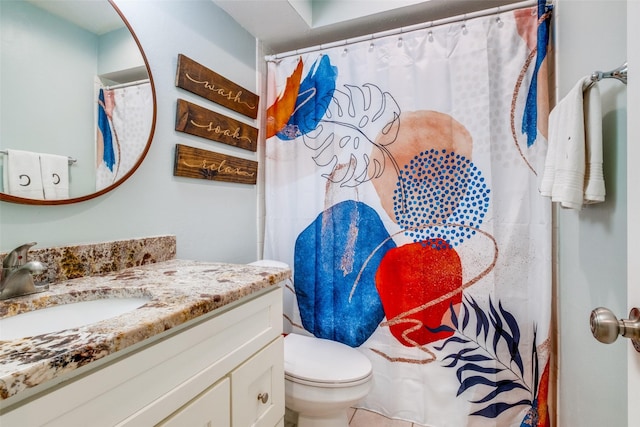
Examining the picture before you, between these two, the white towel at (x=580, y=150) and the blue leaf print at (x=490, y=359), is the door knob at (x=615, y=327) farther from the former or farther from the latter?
the blue leaf print at (x=490, y=359)

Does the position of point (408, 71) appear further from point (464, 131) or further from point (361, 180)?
point (361, 180)

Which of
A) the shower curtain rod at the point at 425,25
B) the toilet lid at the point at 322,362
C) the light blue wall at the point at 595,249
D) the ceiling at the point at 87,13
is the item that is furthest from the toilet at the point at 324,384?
the shower curtain rod at the point at 425,25

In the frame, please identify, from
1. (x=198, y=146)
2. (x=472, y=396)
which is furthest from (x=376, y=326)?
(x=198, y=146)

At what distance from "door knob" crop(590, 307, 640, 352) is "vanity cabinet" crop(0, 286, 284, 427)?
754 mm

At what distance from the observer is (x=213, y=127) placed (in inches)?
59.2

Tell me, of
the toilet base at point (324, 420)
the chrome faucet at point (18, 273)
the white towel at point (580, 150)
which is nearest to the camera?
the chrome faucet at point (18, 273)

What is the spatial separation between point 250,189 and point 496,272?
1410 mm

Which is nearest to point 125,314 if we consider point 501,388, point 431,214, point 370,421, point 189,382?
point 189,382

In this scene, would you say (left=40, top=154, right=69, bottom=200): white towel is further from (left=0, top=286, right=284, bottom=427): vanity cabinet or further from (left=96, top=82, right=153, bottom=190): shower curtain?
(left=0, top=286, right=284, bottom=427): vanity cabinet

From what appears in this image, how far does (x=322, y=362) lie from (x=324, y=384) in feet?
0.47

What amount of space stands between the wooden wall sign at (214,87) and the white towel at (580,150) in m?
1.46

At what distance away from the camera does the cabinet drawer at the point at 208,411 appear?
0.64 metres

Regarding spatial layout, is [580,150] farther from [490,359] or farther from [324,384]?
[324,384]

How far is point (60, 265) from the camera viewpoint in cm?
91
